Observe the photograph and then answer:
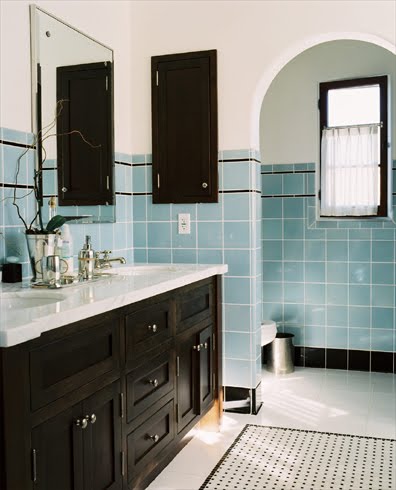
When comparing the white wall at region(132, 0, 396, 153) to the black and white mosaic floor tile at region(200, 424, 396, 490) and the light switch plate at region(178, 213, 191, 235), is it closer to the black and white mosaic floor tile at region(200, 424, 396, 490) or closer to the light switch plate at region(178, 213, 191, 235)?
the light switch plate at region(178, 213, 191, 235)

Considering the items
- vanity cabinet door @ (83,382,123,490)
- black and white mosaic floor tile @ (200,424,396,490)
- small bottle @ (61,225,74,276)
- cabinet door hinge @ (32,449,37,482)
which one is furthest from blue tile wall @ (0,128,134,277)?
black and white mosaic floor tile @ (200,424,396,490)

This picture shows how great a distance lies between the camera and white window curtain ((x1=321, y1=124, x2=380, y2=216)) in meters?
4.41

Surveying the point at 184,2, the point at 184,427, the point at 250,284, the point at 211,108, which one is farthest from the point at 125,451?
the point at 184,2

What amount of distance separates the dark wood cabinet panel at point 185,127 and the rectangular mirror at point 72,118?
32cm

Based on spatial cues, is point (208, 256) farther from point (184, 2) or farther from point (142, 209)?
point (184, 2)

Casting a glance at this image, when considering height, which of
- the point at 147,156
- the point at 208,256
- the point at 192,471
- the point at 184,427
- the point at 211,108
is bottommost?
the point at 192,471

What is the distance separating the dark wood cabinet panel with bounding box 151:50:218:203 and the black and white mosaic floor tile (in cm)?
140

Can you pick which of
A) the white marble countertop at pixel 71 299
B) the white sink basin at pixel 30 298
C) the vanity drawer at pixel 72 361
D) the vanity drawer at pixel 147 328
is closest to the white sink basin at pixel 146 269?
the white marble countertop at pixel 71 299

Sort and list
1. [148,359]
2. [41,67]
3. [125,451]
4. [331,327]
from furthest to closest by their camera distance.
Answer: [331,327] < [41,67] < [148,359] < [125,451]

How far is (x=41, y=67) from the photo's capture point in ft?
8.72

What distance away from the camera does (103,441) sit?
1.94 m

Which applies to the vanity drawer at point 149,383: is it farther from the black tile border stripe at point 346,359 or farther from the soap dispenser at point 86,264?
the black tile border stripe at point 346,359

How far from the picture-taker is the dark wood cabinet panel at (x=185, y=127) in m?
3.42

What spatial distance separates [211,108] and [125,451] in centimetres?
207
